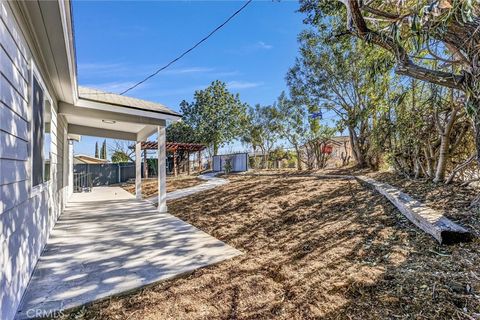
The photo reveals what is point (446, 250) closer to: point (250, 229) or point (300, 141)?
point (250, 229)

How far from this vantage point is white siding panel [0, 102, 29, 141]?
1.82 metres

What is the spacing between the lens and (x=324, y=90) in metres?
10.8

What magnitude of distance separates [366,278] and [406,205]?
2153mm

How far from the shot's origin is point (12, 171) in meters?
2.02

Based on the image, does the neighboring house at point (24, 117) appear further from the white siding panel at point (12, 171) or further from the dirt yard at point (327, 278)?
the dirt yard at point (327, 278)

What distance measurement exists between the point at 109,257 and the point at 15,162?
177 cm

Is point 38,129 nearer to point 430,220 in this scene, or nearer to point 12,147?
point 12,147

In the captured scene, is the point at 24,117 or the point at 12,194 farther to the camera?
the point at 24,117

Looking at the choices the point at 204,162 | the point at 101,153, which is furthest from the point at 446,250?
the point at 101,153

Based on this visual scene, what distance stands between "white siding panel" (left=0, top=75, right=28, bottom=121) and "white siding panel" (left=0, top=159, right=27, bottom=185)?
433 millimetres

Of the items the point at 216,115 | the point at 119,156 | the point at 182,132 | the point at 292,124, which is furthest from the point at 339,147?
the point at 119,156

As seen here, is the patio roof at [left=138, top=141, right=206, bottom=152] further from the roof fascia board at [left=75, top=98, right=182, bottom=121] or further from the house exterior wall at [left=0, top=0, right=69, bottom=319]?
the house exterior wall at [left=0, top=0, right=69, bottom=319]

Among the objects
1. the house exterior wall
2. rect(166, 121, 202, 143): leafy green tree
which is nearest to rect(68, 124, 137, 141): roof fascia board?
the house exterior wall
